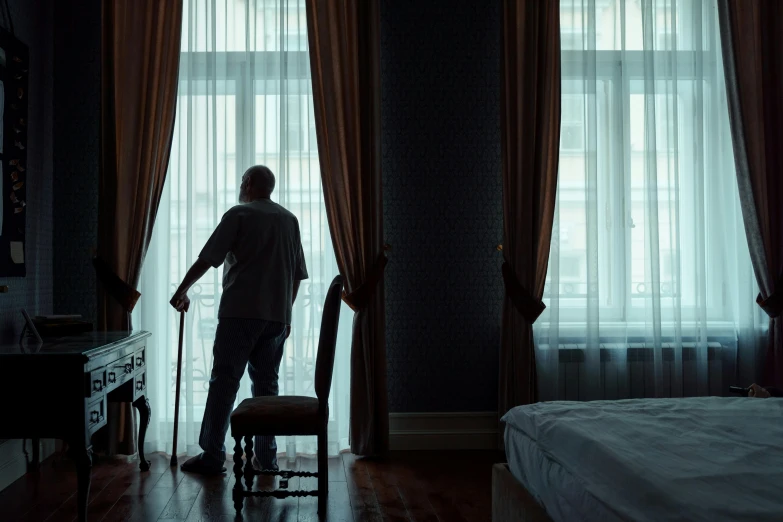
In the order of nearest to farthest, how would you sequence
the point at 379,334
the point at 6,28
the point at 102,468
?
the point at 6,28 < the point at 102,468 < the point at 379,334

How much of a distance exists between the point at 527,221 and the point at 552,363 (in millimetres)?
876

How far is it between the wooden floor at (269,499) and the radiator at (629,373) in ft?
2.41

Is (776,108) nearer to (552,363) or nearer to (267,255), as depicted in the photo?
(552,363)

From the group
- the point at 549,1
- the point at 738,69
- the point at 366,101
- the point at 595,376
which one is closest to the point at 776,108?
the point at 738,69

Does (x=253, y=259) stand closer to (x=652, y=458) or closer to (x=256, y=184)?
(x=256, y=184)

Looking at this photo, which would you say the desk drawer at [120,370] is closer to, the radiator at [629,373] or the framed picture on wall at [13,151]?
the framed picture on wall at [13,151]

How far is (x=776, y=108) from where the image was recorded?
13.8 feet

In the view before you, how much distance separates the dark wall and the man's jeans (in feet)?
3.66

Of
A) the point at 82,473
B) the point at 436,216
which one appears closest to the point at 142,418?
the point at 82,473

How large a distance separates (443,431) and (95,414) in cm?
211

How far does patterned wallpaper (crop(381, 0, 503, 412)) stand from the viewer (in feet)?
13.9

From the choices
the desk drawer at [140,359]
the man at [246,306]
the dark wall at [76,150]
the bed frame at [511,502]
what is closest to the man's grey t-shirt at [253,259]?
the man at [246,306]

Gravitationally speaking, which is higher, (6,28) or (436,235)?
(6,28)

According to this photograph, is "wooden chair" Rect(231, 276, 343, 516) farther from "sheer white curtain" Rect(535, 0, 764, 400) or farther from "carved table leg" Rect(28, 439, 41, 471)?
"sheer white curtain" Rect(535, 0, 764, 400)
